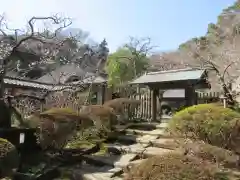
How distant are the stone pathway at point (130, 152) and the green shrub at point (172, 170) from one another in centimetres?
238

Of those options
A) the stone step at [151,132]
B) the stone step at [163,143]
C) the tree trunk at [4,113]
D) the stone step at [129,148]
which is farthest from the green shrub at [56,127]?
the stone step at [151,132]

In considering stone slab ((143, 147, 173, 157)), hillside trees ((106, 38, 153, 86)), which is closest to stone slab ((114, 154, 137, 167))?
stone slab ((143, 147, 173, 157))

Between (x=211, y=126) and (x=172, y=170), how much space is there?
268 cm

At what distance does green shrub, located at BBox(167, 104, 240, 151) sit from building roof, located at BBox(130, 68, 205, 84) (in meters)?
3.82

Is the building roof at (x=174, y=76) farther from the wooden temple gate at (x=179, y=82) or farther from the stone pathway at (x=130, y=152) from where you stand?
the stone pathway at (x=130, y=152)

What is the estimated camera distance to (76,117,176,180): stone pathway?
667 centimetres

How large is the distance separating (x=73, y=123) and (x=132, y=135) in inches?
118

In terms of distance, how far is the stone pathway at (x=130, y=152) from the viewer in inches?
263

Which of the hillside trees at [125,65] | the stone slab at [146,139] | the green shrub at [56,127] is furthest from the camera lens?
the hillside trees at [125,65]

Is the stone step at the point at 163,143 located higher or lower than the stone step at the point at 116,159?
higher

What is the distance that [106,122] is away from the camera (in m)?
10.4

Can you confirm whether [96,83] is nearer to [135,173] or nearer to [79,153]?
[79,153]

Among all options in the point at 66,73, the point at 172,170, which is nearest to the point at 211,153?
the point at 172,170

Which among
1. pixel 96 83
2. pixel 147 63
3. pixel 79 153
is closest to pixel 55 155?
pixel 79 153
